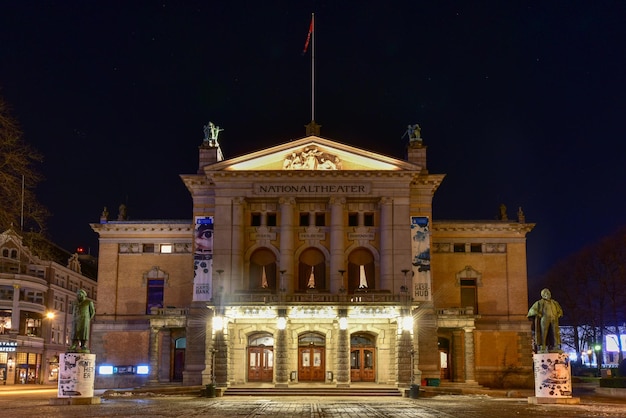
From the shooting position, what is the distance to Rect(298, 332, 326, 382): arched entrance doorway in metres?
57.6

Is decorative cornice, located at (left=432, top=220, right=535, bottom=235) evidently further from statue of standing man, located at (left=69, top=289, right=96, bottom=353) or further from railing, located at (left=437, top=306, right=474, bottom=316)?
statue of standing man, located at (left=69, top=289, right=96, bottom=353)

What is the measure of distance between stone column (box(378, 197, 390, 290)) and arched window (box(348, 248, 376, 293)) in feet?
3.74

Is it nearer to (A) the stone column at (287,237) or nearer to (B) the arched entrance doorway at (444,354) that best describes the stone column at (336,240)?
(A) the stone column at (287,237)

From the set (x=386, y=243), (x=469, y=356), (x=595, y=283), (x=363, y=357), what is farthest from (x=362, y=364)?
(x=595, y=283)

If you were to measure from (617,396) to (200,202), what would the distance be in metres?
33.4

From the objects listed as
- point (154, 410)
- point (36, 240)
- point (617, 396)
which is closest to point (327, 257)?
point (617, 396)

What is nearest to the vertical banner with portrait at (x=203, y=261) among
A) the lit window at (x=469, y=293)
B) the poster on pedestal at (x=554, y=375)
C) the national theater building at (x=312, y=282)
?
the national theater building at (x=312, y=282)

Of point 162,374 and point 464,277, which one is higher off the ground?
point 464,277

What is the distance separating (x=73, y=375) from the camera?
35594 millimetres

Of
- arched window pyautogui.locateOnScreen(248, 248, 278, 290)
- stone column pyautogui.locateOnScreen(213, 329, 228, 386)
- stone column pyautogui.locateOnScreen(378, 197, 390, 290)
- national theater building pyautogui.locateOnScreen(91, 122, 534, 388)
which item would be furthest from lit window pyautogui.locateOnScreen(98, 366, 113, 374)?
stone column pyautogui.locateOnScreen(378, 197, 390, 290)

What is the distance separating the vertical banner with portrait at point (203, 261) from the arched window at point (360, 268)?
10743 mm

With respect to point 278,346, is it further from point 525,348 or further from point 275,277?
point 525,348

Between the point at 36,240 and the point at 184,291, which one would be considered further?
the point at 184,291

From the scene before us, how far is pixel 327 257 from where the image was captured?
196ft
